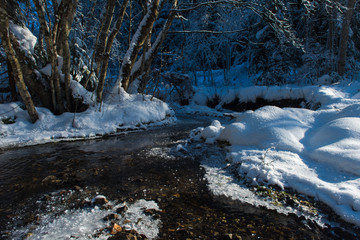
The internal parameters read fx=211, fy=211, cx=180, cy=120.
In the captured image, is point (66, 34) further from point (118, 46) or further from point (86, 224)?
point (86, 224)

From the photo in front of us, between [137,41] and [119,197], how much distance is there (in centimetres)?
712

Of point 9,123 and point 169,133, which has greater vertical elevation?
point 9,123

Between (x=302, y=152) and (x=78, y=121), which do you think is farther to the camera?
(x=78, y=121)

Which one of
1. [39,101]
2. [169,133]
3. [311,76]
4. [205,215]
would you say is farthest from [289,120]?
[311,76]

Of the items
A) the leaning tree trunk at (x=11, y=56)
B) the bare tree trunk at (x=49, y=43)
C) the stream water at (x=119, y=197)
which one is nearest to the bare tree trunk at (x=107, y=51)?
the bare tree trunk at (x=49, y=43)

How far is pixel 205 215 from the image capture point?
7.74 ft

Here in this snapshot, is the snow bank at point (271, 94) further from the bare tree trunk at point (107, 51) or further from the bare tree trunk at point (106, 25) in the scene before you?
the bare tree trunk at point (106, 25)

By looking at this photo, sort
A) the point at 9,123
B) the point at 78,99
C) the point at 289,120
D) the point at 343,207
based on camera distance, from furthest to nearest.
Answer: the point at 78,99, the point at 9,123, the point at 289,120, the point at 343,207

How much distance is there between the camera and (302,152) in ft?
11.7

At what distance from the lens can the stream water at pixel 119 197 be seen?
210 centimetres

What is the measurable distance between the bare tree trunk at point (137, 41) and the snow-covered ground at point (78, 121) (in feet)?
2.73

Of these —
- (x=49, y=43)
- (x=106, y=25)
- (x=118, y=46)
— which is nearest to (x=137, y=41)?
(x=106, y=25)

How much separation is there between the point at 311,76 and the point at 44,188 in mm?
13859

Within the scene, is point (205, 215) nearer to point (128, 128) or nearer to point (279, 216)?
point (279, 216)
